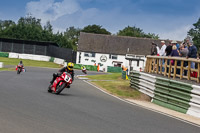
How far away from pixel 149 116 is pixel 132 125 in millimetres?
2194

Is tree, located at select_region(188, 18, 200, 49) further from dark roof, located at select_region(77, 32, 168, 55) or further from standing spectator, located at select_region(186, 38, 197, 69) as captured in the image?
standing spectator, located at select_region(186, 38, 197, 69)

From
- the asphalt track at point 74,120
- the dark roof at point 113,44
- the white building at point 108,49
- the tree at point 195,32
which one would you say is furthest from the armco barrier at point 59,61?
the asphalt track at point 74,120

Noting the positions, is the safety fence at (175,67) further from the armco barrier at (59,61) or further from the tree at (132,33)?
the tree at (132,33)

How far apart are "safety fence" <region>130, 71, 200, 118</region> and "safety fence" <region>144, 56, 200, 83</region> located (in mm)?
788

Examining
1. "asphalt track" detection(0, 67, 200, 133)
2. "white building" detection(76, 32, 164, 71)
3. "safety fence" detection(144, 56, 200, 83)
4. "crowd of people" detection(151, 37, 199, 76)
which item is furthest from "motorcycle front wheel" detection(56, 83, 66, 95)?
"white building" detection(76, 32, 164, 71)

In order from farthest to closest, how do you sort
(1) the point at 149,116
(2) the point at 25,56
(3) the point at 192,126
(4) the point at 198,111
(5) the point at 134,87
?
(2) the point at 25,56 → (5) the point at 134,87 → (4) the point at 198,111 → (1) the point at 149,116 → (3) the point at 192,126

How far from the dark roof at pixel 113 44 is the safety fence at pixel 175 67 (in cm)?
5137

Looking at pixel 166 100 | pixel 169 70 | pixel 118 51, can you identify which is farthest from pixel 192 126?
pixel 118 51

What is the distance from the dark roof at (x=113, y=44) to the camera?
71188 mm

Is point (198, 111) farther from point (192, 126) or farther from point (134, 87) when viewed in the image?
point (134, 87)

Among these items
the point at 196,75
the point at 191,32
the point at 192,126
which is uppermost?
the point at 191,32

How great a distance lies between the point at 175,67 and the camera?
1579 cm

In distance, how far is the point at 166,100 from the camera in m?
14.6

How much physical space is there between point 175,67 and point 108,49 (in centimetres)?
5602
